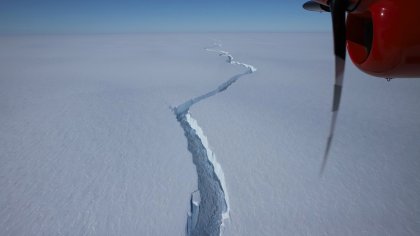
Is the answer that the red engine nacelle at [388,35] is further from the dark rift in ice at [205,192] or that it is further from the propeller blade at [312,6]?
the dark rift in ice at [205,192]

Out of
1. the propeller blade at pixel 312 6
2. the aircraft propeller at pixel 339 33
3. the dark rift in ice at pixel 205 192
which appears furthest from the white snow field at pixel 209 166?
the propeller blade at pixel 312 6

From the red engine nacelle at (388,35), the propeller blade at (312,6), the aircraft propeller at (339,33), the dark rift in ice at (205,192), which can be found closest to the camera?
the red engine nacelle at (388,35)

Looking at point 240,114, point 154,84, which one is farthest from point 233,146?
point 154,84

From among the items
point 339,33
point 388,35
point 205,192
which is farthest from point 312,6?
point 205,192

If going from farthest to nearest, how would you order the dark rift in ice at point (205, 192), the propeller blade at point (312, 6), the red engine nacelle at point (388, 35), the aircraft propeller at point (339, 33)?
the dark rift in ice at point (205, 192), the propeller blade at point (312, 6), the aircraft propeller at point (339, 33), the red engine nacelle at point (388, 35)

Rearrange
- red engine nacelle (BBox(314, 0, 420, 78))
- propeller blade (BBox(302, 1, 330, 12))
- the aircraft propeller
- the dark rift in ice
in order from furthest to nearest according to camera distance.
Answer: the dark rift in ice < propeller blade (BBox(302, 1, 330, 12)) < the aircraft propeller < red engine nacelle (BBox(314, 0, 420, 78))

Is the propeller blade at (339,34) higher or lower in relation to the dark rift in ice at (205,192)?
higher

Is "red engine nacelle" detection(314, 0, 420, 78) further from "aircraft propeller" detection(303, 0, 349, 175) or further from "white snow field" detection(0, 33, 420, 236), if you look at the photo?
"white snow field" detection(0, 33, 420, 236)

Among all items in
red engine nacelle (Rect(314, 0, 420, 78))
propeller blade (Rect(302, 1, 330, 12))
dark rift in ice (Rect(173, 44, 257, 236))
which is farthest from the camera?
dark rift in ice (Rect(173, 44, 257, 236))

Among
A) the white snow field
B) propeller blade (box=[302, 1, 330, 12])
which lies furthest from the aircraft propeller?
the white snow field

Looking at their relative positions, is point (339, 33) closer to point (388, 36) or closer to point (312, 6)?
point (388, 36)
